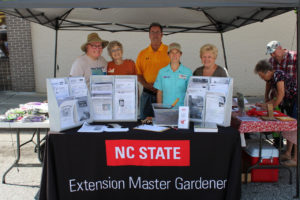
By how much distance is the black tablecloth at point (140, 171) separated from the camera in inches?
98.4

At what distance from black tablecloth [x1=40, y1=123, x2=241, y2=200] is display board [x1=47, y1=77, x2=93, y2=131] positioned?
0.12 metres

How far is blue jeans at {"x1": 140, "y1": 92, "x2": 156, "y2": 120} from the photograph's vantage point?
3.83 meters

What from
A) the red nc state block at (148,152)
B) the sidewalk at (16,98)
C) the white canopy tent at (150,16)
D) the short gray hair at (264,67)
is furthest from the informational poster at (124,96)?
the sidewalk at (16,98)

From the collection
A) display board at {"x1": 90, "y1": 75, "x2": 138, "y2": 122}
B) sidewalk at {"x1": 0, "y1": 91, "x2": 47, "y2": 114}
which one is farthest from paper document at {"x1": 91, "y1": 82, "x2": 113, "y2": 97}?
sidewalk at {"x1": 0, "y1": 91, "x2": 47, "y2": 114}

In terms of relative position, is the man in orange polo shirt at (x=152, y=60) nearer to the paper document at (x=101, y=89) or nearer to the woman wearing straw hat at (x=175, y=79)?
the woman wearing straw hat at (x=175, y=79)

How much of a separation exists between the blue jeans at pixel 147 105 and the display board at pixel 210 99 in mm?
1110

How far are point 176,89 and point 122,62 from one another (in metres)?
0.84

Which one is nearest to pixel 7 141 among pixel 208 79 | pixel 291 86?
pixel 208 79

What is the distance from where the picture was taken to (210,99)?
2668 mm

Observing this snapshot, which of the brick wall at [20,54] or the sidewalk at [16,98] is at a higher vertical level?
the brick wall at [20,54]

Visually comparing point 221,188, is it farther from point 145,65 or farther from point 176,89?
point 145,65

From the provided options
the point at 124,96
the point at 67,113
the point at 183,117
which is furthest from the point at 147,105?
the point at 67,113

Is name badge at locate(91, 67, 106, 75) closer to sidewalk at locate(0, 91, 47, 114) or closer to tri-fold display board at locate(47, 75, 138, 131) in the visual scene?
tri-fold display board at locate(47, 75, 138, 131)

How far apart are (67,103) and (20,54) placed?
6.49m
